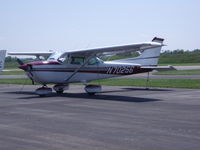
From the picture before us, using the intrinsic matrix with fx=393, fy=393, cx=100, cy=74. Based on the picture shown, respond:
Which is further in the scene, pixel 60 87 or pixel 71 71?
pixel 60 87

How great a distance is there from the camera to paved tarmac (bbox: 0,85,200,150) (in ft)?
23.5

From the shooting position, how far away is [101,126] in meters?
9.17

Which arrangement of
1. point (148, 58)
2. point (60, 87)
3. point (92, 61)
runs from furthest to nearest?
point (148, 58), point (60, 87), point (92, 61)

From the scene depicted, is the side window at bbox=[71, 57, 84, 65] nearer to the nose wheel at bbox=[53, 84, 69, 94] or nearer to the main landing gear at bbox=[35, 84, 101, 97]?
the nose wheel at bbox=[53, 84, 69, 94]

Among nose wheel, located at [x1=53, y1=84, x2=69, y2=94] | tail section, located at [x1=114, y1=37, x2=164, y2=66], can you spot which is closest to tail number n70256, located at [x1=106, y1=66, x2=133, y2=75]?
tail section, located at [x1=114, y1=37, x2=164, y2=66]

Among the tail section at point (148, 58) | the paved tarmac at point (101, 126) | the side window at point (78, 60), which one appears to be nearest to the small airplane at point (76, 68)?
the side window at point (78, 60)

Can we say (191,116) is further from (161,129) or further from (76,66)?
(76,66)

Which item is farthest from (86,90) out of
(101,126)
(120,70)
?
(101,126)

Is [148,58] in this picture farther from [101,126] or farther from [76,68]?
[101,126]

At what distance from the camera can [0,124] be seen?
9625 mm

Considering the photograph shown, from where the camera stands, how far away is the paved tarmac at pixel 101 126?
7168 mm

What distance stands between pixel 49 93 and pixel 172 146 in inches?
450

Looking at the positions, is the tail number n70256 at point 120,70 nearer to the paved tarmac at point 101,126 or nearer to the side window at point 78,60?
the side window at point 78,60

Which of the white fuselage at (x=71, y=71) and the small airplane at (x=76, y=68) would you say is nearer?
the small airplane at (x=76, y=68)
